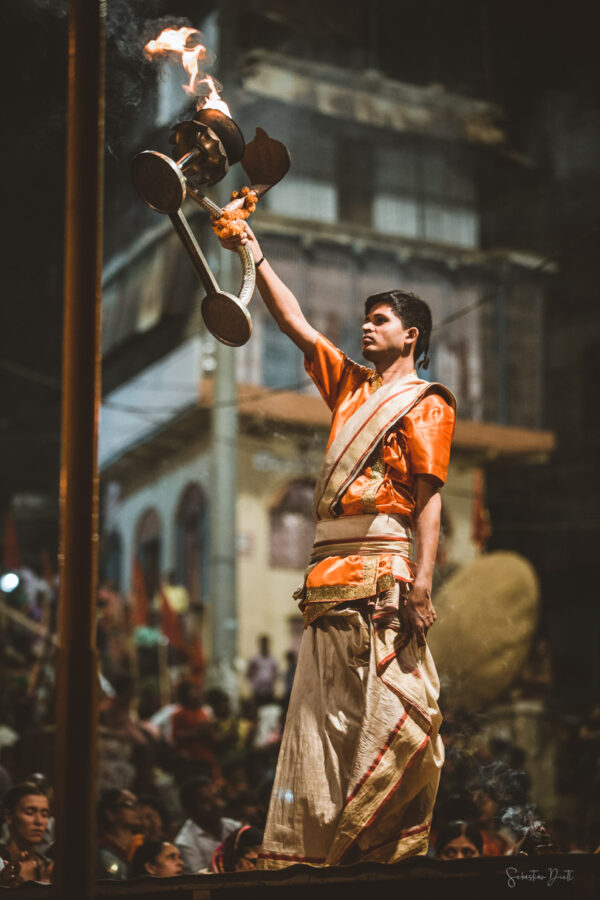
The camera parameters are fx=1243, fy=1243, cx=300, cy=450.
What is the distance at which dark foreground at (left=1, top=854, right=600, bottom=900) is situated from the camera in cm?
367

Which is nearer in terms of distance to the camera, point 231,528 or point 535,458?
point 231,528

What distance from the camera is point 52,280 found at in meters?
16.2

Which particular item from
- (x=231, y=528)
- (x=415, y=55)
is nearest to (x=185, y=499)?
(x=231, y=528)

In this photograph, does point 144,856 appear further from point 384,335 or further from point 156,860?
point 384,335

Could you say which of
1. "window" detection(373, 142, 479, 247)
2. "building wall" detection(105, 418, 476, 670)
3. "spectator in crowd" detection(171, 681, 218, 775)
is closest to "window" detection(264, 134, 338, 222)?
"window" detection(373, 142, 479, 247)

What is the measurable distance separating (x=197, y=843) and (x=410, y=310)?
2991mm

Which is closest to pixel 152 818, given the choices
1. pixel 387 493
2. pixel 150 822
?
pixel 150 822

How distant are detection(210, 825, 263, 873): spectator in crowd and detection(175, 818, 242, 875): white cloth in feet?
1.90

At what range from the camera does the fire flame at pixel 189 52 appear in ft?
16.5

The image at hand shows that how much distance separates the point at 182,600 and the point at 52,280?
181 inches

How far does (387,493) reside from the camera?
4.49 metres

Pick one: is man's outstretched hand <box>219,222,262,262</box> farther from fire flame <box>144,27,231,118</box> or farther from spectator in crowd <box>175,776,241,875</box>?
spectator in crowd <box>175,776,241,875</box>

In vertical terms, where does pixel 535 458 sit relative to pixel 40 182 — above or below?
below

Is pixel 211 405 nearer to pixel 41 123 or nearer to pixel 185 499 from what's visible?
pixel 185 499
